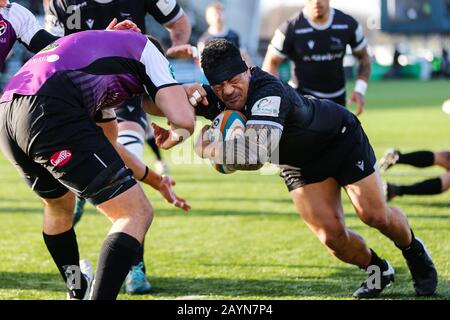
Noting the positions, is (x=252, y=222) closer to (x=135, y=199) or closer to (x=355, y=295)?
(x=355, y=295)

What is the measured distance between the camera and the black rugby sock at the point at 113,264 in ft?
14.1

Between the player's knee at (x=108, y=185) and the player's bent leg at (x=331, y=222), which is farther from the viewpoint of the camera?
the player's bent leg at (x=331, y=222)

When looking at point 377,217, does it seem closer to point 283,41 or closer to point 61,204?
point 61,204

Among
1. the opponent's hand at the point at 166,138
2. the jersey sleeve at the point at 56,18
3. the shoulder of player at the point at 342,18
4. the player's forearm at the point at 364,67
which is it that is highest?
the opponent's hand at the point at 166,138

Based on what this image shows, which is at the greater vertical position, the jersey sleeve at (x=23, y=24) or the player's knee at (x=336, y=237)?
the jersey sleeve at (x=23, y=24)

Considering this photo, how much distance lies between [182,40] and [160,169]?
203 inches

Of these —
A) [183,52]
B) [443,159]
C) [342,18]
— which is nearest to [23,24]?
[183,52]

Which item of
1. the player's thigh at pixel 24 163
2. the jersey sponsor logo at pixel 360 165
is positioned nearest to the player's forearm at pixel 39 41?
the player's thigh at pixel 24 163

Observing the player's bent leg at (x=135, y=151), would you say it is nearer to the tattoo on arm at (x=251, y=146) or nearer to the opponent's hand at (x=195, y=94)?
the opponent's hand at (x=195, y=94)

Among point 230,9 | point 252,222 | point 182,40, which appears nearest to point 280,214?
point 252,222

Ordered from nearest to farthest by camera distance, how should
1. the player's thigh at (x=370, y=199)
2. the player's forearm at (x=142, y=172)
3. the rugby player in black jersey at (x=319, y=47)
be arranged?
the player's thigh at (x=370, y=199)
the player's forearm at (x=142, y=172)
the rugby player in black jersey at (x=319, y=47)


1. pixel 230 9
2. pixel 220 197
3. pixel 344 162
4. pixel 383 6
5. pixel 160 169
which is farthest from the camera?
pixel 230 9

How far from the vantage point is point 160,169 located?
1223 cm

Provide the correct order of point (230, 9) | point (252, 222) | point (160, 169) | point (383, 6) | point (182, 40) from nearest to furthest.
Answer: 1. point (182, 40)
2. point (252, 222)
3. point (160, 169)
4. point (383, 6)
5. point (230, 9)
